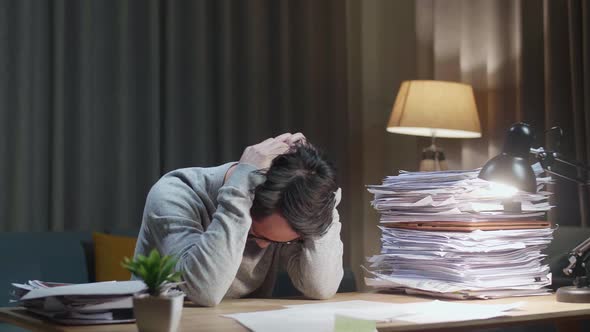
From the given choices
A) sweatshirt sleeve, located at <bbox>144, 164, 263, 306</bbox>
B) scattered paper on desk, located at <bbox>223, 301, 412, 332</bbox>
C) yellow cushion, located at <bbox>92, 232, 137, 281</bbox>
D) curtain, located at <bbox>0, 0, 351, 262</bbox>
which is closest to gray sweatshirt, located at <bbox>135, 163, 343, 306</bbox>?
sweatshirt sleeve, located at <bbox>144, 164, 263, 306</bbox>

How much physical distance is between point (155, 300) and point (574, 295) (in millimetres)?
867

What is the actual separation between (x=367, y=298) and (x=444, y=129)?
1.90 metres

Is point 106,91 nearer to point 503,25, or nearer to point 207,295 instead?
point 503,25

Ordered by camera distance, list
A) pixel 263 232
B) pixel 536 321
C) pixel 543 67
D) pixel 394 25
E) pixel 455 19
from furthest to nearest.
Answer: pixel 394 25
pixel 455 19
pixel 543 67
pixel 263 232
pixel 536 321

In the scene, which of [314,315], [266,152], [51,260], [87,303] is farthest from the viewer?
[51,260]

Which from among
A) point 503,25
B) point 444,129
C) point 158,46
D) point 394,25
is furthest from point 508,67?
point 158,46

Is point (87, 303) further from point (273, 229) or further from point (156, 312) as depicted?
point (273, 229)

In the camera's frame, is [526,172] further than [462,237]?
No

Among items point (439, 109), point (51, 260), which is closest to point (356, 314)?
point (51, 260)

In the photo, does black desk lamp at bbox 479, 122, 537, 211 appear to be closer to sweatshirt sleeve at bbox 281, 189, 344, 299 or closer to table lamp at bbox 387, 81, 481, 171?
sweatshirt sleeve at bbox 281, 189, 344, 299

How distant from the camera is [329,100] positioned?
450cm

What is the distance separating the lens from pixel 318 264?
1.70m

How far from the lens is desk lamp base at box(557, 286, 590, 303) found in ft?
5.08

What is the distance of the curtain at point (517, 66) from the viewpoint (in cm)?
316
